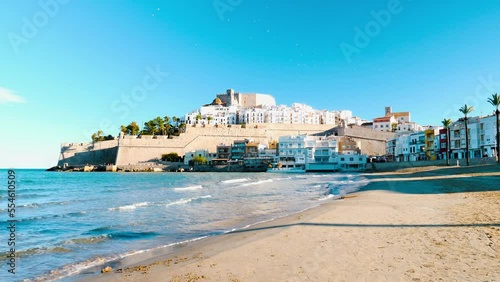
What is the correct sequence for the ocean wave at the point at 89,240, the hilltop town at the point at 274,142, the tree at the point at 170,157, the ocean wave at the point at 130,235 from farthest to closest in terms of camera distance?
1. the tree at the point at 170,157
2. the hilltop town at the point at 274,142
3. the ocean wave at the point at 130,235
4. the ocean wave at the point at 89,240

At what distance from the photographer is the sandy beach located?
5812 millimetres

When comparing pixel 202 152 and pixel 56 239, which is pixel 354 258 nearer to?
pixel 56 239

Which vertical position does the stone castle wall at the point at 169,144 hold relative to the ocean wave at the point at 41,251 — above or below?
above

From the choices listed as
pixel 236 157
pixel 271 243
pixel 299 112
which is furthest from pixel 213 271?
pixel 299 112

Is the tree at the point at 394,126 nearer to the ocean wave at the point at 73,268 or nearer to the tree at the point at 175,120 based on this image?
the tree at the point at 175,120

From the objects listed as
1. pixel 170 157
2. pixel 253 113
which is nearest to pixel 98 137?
pixel 170 157

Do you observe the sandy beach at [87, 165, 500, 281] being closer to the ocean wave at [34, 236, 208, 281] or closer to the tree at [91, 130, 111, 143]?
the ocean wave at [34, 236, 208, 281]

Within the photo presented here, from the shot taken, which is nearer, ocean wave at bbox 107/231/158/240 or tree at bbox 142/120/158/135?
ocean wave at bbox 107/231/158/240

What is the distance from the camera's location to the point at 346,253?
7184 mm

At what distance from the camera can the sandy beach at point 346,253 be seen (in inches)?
229

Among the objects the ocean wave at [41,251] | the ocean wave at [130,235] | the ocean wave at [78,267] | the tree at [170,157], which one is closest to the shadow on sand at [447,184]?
the ocean wave at [130,235]

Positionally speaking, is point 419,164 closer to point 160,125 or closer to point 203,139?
point 203,139

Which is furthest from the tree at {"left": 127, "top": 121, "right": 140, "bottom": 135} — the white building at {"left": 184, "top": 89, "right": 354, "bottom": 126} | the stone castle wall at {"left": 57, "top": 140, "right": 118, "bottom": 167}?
the white building at {"left": 184, "top": 89, "right": 354, "bottom": 126}

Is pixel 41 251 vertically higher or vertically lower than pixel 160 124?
lower
